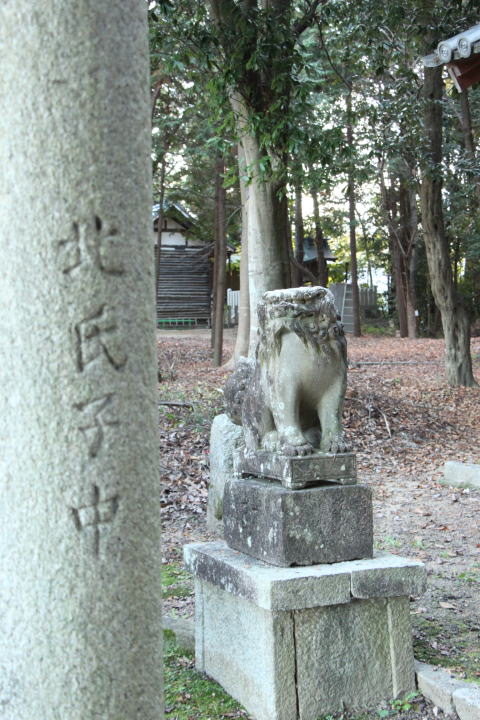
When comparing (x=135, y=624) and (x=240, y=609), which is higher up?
(x=135, y=624)

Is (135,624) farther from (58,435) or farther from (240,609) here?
(240,609)

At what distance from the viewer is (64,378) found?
5.59ft

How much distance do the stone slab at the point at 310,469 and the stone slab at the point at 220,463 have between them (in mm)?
2969

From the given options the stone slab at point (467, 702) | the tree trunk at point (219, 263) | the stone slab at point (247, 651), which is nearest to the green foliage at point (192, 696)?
the stone slab at point (247, 651)

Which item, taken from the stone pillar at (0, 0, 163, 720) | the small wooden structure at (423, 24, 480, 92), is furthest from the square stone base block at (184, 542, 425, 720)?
the small wooden structure at (423, 24, 480, 92)

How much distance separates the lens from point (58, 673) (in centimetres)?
168

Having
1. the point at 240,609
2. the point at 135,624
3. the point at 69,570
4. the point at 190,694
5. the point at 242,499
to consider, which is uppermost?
the point at 69,570

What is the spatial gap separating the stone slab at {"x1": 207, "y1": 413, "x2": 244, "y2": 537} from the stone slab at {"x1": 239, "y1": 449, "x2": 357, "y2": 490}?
9.74ft

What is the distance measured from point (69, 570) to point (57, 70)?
1066 millimetres

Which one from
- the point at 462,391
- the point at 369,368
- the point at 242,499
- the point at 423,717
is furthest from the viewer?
the point at 369,368

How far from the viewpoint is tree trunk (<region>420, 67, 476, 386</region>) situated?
14.1 metres

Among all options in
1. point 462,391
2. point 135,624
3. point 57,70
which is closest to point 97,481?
point 135,624

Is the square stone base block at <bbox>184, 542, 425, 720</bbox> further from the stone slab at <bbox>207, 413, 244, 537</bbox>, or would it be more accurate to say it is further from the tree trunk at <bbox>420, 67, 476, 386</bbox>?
the tree trunk at <bbox>420, 67, 476, 386</bbox>

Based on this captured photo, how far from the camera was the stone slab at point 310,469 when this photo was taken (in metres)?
4.09
